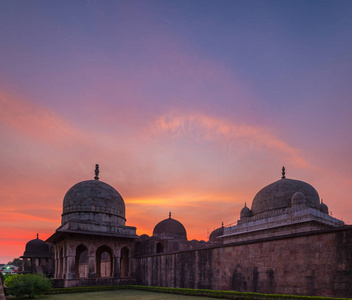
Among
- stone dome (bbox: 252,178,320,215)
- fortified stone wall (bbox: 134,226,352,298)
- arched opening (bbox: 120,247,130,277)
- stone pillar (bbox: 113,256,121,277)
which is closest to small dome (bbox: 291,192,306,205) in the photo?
stone dome (bbox: 252,178,320,215)

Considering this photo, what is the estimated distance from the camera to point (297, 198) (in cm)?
2414

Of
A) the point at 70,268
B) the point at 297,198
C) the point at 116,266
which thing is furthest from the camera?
the point at 116,266

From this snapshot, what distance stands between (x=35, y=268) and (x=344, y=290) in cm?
3626

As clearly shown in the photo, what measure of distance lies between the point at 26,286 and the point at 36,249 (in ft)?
78.8

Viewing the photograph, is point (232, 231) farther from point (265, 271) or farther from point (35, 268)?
point (35, 268)

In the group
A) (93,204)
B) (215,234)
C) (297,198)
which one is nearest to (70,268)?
(93,204)

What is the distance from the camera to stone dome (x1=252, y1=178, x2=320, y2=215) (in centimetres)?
2645

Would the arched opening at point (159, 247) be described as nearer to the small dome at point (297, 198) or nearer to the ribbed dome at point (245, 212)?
the ribbed dome at point (245, 212)

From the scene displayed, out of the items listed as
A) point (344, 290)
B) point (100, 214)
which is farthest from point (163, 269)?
point (344, 290)

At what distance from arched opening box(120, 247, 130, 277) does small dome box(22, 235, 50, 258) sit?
48.5 feet

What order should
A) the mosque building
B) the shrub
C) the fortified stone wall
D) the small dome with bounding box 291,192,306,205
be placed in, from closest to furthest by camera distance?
the fortified stone wall → the mosque building → the shrub → the small dome with bounding box 291,192,306,205

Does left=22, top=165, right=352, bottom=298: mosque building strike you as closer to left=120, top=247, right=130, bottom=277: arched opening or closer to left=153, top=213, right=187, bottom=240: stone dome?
left=120, top=247, right=130, bottom=277: arched opening

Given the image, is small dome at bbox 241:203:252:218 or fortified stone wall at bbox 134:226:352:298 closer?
fortified stone wall at bbox 134:226:352:298

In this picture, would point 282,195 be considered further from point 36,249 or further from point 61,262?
point 36,249
